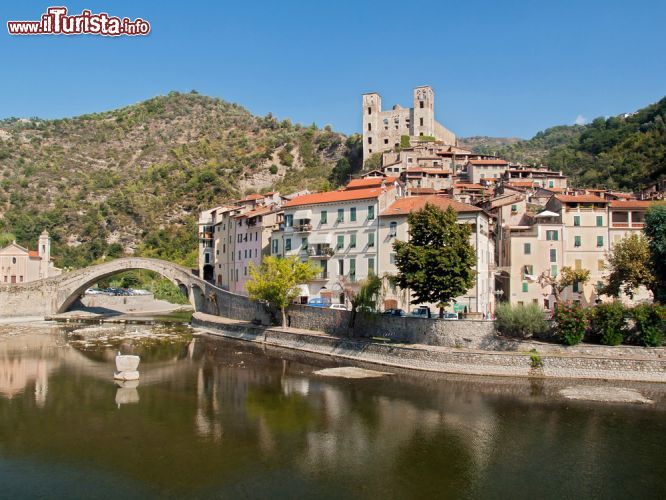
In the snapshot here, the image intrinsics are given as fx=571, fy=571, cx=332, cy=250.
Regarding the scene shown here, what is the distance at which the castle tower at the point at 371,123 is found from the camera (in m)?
120

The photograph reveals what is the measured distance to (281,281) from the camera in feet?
164

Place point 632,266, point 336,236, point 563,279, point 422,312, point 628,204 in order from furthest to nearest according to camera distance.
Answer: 1. point 336,236
2. point 628,204
3. point 422,312
4. point 563,279
5. point 632,266

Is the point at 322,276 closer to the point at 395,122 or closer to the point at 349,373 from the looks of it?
the point at 349,373

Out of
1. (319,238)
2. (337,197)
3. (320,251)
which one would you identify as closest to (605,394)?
(320,251)

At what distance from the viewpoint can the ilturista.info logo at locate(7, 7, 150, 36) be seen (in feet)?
137

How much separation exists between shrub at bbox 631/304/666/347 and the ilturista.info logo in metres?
39.8

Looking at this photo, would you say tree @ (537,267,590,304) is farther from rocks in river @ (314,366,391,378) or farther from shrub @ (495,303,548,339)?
rocks in river @ (314,366,391,378)

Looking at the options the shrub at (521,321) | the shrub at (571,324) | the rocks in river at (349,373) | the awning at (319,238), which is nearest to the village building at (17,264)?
the awning at (319,238)

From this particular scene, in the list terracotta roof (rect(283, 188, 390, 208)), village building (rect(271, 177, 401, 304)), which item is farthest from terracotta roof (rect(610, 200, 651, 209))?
terracotta roof (rect(283, 188, 390, 208))

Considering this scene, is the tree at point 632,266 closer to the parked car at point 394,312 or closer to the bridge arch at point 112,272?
the parked car at point 394,312

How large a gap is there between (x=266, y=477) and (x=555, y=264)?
35.9 m

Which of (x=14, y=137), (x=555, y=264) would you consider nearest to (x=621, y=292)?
(x=555, y=264)

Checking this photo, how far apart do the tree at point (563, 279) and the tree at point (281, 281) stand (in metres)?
19.6

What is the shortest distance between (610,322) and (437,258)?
11775mm
